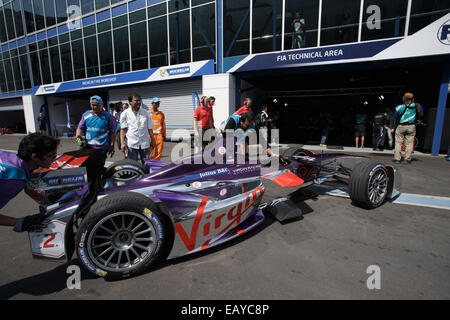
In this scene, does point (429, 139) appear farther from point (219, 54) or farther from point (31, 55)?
point (31, 55)

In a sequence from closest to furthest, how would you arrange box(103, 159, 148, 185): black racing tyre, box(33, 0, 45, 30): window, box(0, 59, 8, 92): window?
1. box(103, 159, 148, 185): black racing tyre
2. box(33, 0, 45, 30): window
3. box(0, 59, 8, 92): window

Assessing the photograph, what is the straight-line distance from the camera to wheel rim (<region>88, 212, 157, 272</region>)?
208 cm

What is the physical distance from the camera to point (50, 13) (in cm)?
1975

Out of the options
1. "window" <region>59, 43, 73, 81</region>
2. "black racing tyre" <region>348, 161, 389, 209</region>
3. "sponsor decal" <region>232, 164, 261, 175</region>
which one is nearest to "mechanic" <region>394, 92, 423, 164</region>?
"black racing tyre" <region>348, 161, 389, 209</region>

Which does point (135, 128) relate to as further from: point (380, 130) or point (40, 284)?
point (380, 130)

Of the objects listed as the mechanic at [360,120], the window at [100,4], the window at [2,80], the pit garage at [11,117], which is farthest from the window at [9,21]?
the mechanic at [360,120]

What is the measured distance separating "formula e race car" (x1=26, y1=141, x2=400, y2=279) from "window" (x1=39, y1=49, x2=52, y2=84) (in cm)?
2374

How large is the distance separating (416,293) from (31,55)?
2940 centimetres

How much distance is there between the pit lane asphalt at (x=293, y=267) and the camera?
1.94 m

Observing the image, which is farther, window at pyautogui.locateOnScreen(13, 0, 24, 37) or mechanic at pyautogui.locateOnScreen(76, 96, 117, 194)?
window at pyautogui.locateOnScreen(13, 0, 24, 37)

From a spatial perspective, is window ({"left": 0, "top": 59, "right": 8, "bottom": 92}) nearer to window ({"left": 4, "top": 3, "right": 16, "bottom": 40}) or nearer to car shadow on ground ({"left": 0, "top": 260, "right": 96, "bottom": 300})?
window ({"left": 4, "top": 3, "right": 16, "bottom": 40})

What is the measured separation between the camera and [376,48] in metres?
8.52

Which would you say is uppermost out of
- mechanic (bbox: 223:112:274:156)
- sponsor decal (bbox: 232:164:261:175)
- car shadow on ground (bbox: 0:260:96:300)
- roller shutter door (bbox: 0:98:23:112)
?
roller shutter door (bbox: 0:98:23:112)

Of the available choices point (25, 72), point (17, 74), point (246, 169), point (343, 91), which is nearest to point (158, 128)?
point (246, 169)
